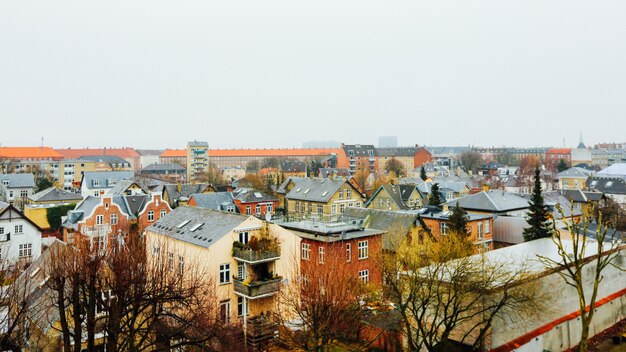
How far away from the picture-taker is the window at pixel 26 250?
41.2 meters

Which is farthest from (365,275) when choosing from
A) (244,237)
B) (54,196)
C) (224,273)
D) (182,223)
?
(54,196)

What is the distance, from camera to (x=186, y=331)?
18484mm

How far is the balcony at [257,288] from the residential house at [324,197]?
105 feet

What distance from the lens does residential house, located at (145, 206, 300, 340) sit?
2478cm

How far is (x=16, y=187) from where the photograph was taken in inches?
3150

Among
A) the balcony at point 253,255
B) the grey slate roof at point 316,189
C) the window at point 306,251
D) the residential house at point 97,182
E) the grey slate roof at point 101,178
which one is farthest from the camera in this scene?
the grey slate roof at point 101,178

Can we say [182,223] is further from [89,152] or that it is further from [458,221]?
[89,152]

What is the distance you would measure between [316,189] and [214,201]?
14.8m

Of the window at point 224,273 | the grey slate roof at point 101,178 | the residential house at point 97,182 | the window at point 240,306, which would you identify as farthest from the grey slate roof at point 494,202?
the grey slate roof at point 101,178

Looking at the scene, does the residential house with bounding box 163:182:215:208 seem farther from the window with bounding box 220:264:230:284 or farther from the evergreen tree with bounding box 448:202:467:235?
the evergreen tree with bounding box 448:202:467:235

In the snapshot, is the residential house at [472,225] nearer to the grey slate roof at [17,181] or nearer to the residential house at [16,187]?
the residential house at [16,187]

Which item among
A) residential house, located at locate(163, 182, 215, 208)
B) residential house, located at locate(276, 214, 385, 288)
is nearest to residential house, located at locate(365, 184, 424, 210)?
residential house, located at locate(163, 182, 215, 208)

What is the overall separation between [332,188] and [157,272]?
4442 cm

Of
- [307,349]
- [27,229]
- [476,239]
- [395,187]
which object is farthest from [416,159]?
[307,349]
